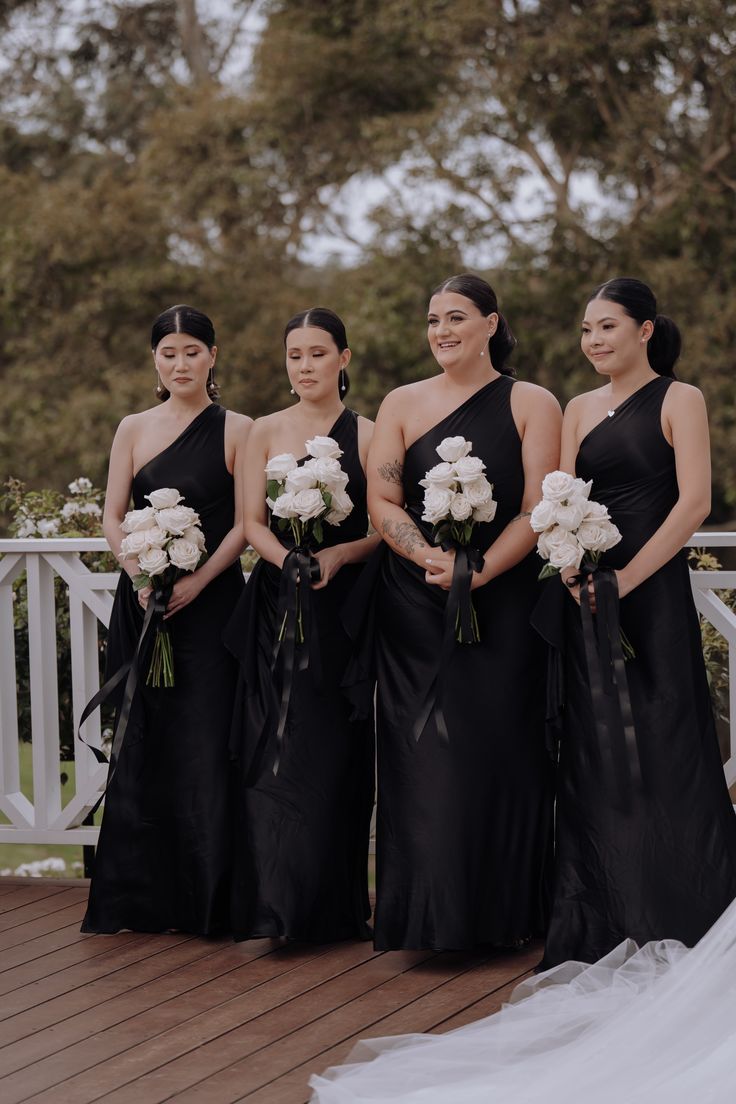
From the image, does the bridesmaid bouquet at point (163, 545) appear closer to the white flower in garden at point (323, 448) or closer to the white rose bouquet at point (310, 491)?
the white rose bouquet at point (310, 491)

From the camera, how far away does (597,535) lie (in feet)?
12.7

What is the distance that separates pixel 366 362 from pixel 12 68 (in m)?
7.42

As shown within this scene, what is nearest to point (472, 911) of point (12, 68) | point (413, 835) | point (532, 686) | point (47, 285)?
point (413, 835)

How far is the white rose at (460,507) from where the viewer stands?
3.96 meters

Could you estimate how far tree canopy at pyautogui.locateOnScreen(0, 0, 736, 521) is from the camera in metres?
12.8

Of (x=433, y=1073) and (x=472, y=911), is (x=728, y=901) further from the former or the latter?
(x=433, y=1073)

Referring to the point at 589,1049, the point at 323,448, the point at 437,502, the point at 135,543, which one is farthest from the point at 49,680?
the point at 589,1049

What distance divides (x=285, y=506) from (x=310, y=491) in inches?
3.4

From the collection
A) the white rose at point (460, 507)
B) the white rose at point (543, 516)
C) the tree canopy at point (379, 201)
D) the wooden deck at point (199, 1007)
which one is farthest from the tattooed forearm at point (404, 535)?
the tree canopy at point (379, 201)

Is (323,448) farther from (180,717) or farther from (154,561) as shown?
(180,717)

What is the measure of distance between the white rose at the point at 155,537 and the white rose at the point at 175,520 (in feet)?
0.07

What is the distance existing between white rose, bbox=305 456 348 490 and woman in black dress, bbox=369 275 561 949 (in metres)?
0.15

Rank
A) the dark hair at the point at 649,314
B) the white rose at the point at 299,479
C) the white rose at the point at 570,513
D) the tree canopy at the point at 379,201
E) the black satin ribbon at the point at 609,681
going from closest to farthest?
the white rose at the point at 570,513 → the black satin ribbon at the point at 609,681 → the dark hair at the point at 649,314 → the white rose at the point at 299,479 → the tree canopy at the point at 379,201

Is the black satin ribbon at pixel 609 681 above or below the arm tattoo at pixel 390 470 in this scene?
below
